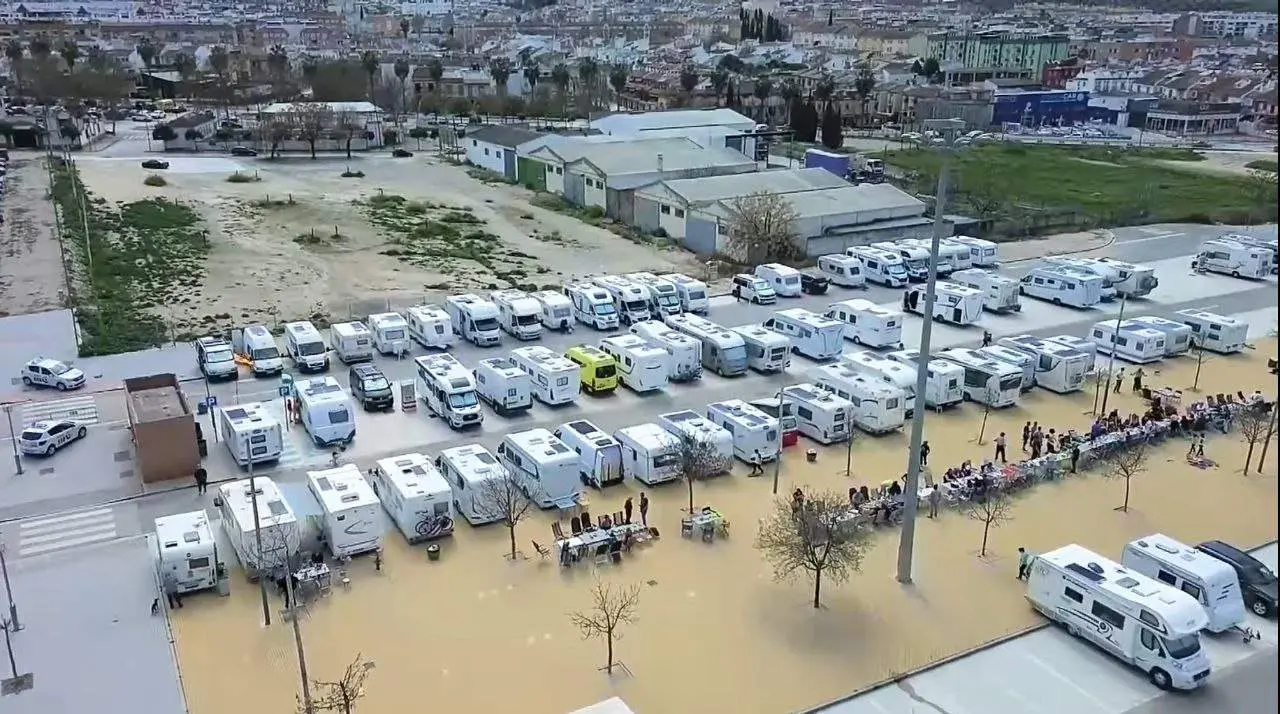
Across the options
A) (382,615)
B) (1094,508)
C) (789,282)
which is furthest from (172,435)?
(789,282)

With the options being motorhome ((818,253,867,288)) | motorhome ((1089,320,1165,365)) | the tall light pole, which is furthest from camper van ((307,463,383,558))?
motorhome ((818,253,867,288))

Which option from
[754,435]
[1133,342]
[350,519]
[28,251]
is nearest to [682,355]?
[754,435]

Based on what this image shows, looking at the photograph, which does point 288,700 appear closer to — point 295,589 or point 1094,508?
point 295,589

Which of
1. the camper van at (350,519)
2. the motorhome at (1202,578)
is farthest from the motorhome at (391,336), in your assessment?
the motorhome at (1202,578)

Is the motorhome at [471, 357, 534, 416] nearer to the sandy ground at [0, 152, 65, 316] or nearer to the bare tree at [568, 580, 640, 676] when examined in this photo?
the bare tree at [568, 580, 640, 676]

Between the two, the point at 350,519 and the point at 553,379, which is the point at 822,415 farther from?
the point at 350,519

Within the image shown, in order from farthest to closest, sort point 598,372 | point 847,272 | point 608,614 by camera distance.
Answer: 1. point 847,272
2. point 598,372
3. point 608,614

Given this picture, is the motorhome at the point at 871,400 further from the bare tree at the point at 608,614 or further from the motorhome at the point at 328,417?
the motorhome at the point at 328,417
